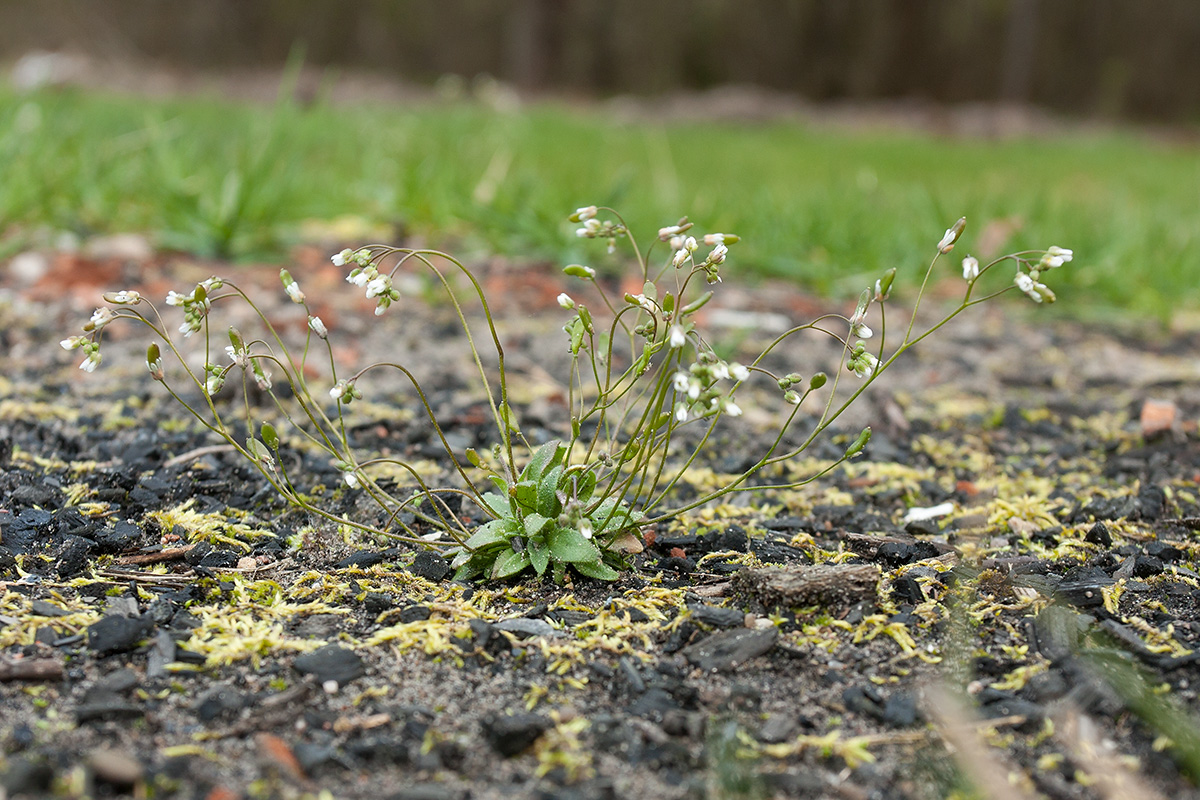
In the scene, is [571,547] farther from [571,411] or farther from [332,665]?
[332,665]

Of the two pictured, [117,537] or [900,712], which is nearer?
[900,712]

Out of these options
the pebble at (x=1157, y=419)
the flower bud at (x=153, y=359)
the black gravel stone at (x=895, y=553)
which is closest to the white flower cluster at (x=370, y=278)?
the flower bud at (x=153, y=359)

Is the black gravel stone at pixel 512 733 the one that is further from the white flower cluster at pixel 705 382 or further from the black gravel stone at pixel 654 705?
the white flower cluster at pixel 705 382

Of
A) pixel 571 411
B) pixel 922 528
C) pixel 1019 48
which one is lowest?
pixel 922 528

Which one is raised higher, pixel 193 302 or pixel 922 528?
pixel 193 302

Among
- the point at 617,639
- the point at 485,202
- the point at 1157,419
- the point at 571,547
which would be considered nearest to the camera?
the point at 617,639

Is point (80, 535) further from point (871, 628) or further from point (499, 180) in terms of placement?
point (499, 180)

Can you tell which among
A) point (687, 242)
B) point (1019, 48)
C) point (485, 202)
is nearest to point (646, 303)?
point (687, 242)

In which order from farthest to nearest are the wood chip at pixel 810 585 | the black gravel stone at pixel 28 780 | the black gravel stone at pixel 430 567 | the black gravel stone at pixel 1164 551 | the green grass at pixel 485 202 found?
the green grass at pixel 485 202 → the black gravel stone at pixel 1164 551 → the black gravel stone at pixel 430 567 → the wood chip at pixel 810 585 → the black gravel stone at pixel 28 780
